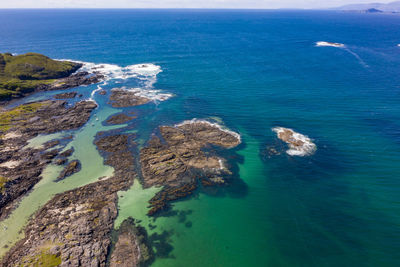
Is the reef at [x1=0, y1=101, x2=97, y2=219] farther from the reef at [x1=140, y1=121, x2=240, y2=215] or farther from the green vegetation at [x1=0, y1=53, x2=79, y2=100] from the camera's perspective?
the reef at [x1=140, y1=121, x2=240, y2=215]

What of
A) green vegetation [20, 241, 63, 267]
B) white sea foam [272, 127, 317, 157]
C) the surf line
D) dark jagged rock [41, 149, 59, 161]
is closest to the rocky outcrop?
dark jagged rock [41, 149, 59, 161]

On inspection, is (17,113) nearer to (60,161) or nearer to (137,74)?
(60,161)

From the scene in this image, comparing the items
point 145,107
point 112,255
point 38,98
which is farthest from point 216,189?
point 38,98

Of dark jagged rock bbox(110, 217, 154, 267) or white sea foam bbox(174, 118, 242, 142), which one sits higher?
white sea foam bbox(174, 118, 242, 142)

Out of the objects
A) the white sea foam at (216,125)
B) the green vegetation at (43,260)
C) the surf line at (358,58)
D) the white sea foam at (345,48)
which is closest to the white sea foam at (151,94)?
the white sea foam at (216,125)

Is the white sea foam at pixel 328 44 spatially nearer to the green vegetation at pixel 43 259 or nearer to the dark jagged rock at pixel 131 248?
the dark jagged rock at pixel 131 248

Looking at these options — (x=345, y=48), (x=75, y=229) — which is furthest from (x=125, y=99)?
(x=345, y=48)

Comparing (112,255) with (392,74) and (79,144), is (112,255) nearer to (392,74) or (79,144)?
(79,144)
